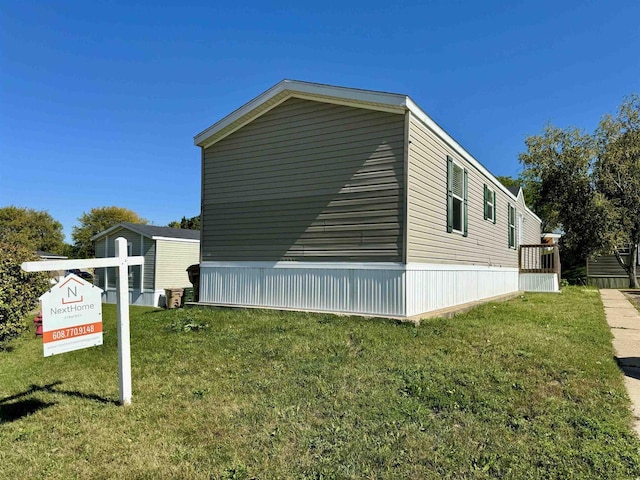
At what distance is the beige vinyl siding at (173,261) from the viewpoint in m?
17.6

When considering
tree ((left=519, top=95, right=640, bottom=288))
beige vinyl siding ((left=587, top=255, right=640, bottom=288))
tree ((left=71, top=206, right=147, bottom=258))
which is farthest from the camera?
tree ((left=71, top=206, right=147, bottom=258))

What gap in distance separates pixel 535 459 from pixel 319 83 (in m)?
6.97

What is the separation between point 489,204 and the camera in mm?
12305

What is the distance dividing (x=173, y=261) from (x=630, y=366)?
666 inches

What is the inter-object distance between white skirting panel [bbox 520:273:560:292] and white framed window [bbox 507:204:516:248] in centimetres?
242

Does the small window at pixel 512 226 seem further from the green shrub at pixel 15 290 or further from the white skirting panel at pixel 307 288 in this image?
the green shrub at pixel 15 290

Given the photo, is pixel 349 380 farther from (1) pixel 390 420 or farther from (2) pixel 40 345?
(2) pixel 40 345

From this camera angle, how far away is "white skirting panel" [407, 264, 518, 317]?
23.7ft

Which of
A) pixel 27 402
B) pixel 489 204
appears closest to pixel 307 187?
pixel 27 402

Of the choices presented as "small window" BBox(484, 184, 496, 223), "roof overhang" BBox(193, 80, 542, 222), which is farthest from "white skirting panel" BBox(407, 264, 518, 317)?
"roof overhang" BBox(193, 80, 542, 222)

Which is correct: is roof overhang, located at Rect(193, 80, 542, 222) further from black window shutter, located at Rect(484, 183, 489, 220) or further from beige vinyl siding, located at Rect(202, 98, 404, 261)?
black window shutter, located at Rect(484, 183, 489, 220)

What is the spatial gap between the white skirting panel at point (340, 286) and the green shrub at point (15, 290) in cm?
326

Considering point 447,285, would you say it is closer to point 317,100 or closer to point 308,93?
point 317,100

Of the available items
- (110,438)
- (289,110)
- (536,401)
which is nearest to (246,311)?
(289,110)
